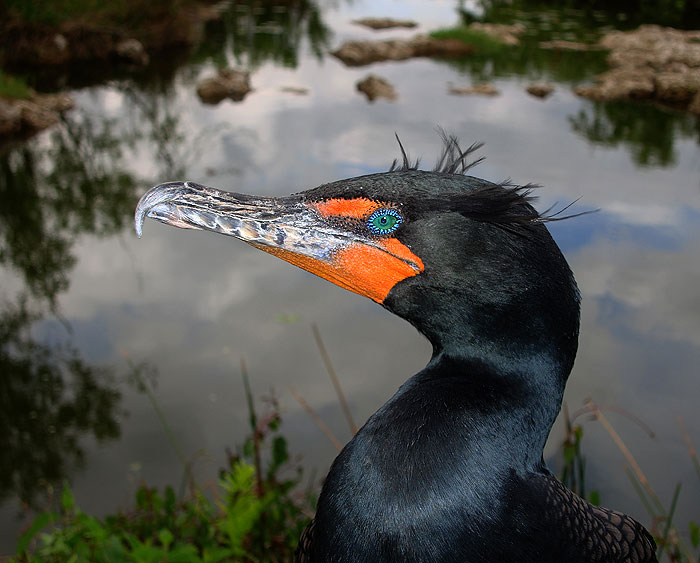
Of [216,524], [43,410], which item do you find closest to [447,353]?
[216,524]

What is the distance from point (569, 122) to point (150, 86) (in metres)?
7.21

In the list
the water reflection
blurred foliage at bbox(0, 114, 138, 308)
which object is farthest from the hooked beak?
the water reflection

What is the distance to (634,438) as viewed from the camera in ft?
16.2

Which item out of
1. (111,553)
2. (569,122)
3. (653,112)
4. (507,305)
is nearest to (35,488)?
(111,553)

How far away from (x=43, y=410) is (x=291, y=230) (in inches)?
159

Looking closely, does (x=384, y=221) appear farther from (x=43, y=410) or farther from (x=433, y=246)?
(x=43, y=410)

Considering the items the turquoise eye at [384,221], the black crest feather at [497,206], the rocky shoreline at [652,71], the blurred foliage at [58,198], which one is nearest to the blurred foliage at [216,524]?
the turquoise eye at [384,221]

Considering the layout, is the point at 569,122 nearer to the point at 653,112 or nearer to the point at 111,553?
the point at 653,112

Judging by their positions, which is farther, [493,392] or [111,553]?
[111,553]

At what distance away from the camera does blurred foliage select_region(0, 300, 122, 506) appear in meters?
4.50

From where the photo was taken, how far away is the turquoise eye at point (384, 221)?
5.53ft

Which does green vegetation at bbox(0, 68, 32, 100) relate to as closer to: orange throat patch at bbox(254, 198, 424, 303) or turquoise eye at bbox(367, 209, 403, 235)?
orange throat patch at bbox(254, 198, 424, 303)

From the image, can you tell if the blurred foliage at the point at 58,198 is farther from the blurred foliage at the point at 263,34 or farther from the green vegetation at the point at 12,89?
the blurred foliage at the point at 263,34

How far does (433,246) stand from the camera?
65.2 inches
